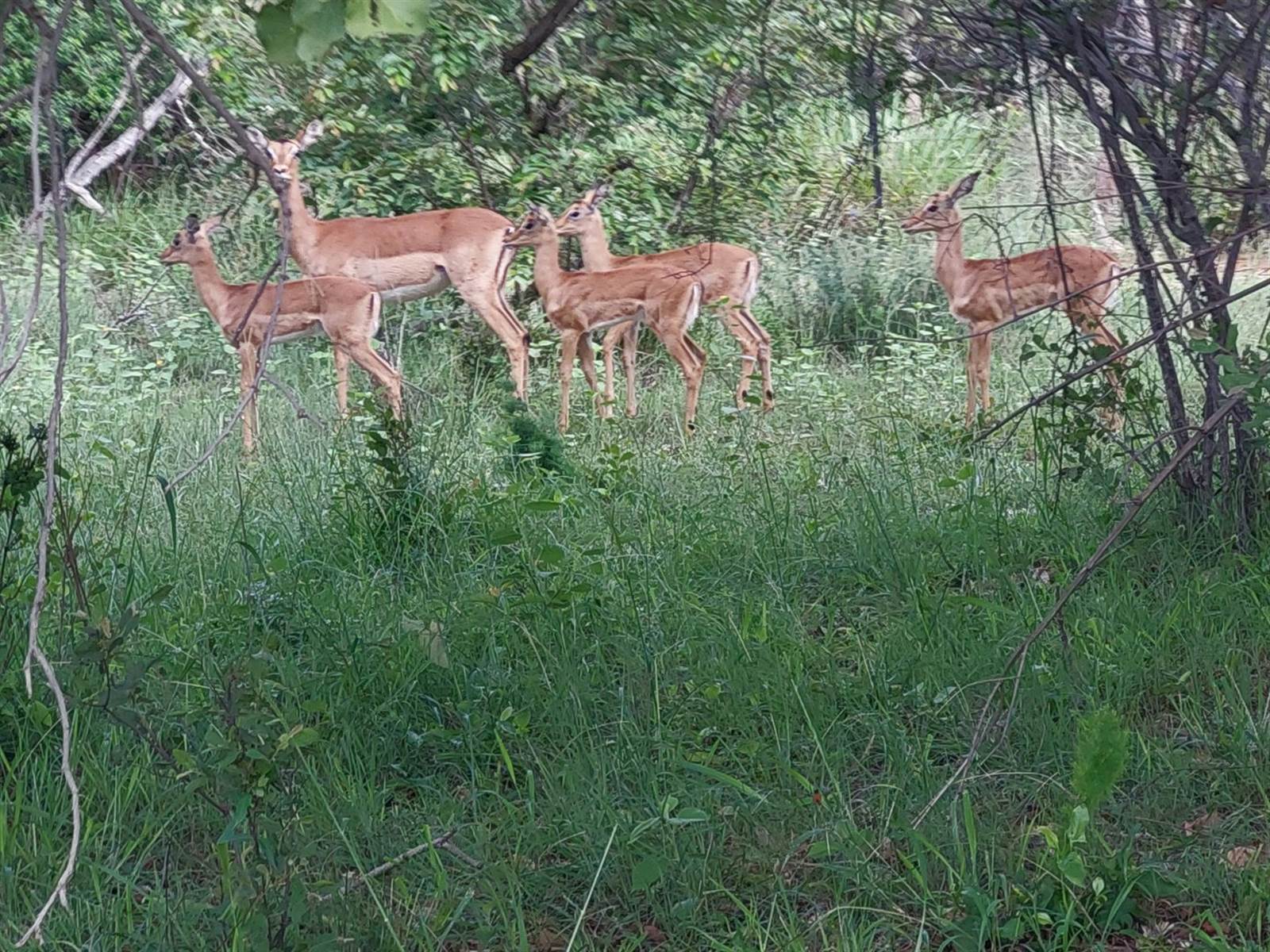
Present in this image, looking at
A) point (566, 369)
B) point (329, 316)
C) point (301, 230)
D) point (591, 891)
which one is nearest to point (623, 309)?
point (566, 369)

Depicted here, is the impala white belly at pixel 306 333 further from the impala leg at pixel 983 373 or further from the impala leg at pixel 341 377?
the impala leg at pixel 983 373

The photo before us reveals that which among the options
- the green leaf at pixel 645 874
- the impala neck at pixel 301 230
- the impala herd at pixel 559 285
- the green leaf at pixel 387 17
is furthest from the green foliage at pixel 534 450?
the impala neck at pixel 301 230

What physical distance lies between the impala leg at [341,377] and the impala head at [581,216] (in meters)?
1.57

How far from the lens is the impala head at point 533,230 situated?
8602 millimetres

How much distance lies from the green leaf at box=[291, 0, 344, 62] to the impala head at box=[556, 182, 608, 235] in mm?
7184

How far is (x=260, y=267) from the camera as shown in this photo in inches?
404

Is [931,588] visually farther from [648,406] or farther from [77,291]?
[77,291]

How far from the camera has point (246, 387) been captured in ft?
18.7

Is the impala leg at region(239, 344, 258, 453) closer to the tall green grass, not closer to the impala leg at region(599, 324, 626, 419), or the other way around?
the tall green grass

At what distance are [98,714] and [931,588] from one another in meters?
2.02

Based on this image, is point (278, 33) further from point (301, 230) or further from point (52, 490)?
point (301, 230)

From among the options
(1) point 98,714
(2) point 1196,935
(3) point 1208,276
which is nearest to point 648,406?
(3) point 1208,276

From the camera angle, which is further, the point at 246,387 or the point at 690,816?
the point at 246,387

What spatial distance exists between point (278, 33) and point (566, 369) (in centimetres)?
603
